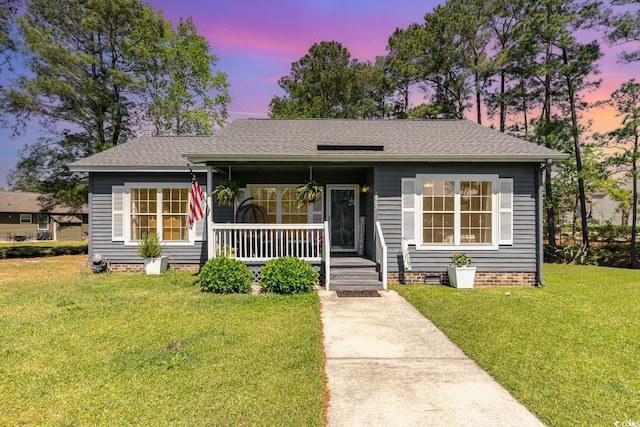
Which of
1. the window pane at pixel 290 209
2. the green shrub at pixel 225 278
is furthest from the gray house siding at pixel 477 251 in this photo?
the green shrub at pixel 225 278

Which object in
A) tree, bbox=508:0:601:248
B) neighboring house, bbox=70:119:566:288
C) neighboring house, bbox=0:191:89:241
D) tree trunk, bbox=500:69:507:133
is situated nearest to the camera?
neighboring house, bbox=70:119:566:288

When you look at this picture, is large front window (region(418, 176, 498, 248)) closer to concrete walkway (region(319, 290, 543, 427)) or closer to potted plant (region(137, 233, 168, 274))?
concrete walkway (region(319, 290, 543, 427))

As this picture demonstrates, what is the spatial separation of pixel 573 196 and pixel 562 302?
14509 millimetres

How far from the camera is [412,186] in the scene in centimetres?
812

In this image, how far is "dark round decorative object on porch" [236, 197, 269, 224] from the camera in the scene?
30.4 feet

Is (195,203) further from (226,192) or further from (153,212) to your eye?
(153,212)

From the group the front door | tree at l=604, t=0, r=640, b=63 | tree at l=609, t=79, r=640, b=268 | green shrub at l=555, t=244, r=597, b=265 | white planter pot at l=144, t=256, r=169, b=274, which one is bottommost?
green shrub at l=555, t=244, r=597, b=265

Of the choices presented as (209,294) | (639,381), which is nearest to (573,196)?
(639,381)

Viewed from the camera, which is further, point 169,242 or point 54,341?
point 169,242

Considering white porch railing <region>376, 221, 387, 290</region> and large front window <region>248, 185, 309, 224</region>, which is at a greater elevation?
large front window <region>248, 185, 309, 224</region>

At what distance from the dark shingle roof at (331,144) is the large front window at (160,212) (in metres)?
0.84

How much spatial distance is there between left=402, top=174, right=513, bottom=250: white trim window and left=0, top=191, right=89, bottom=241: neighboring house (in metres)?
31.9

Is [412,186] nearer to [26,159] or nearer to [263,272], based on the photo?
[263,272]

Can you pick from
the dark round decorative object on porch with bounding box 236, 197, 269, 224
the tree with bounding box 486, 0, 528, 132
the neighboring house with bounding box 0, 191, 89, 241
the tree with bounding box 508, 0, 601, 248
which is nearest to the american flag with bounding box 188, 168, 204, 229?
the dark round decorative object on porch with bounding box 236, 197, 269, 224
